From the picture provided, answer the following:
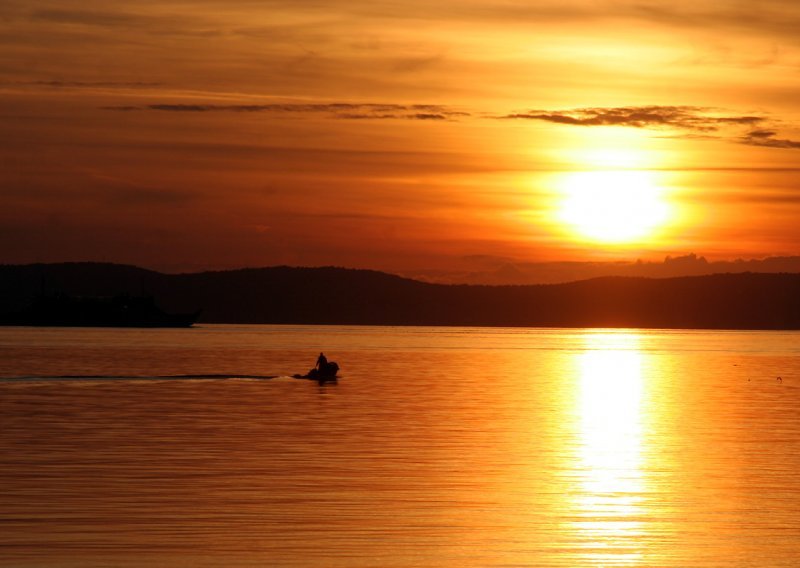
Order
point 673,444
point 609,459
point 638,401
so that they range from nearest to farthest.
→ point 609,459 < point 673,444 < point 638,401

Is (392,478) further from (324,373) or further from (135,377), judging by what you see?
(135,377)

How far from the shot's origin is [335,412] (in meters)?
56.1

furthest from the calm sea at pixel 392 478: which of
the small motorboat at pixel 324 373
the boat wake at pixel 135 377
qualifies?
the small motorboat at pixel 324 373

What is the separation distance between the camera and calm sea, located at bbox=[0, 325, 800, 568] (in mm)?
24281

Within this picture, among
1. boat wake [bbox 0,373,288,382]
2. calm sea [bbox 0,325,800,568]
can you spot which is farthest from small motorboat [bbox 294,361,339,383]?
calm sea [bbox 0,325,800,568]

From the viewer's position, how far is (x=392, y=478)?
3372 centimetres

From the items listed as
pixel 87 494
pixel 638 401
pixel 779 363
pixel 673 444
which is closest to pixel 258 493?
pixel 87 494

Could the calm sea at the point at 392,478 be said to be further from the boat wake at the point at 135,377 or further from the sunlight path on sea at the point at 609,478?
the boat wake at the point at 135,377

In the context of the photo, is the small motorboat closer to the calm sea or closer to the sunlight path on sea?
the calm sea

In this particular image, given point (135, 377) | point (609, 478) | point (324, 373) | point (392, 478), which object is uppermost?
point (135, 377)

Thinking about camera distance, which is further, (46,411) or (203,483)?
(46,411)

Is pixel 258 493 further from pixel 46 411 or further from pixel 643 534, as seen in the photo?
pixel 46 411

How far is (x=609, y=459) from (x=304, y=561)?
60.0 feet

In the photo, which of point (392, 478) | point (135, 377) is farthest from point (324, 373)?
point (392, 478)
